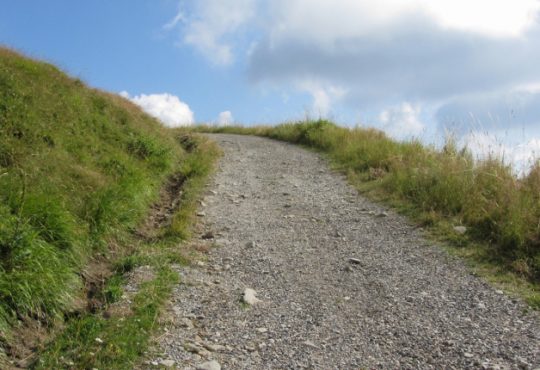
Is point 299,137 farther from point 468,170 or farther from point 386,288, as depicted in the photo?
point 386,288

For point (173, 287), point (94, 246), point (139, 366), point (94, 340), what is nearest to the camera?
point (139, 366)

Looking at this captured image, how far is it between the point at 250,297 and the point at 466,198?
448 cm

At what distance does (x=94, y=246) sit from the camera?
617cm

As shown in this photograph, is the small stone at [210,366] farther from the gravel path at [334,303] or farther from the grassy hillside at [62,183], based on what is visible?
the grassy hillside at [62,183]

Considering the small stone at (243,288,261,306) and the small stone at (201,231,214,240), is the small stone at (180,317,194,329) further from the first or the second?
the small stone at (201,231,214,240)

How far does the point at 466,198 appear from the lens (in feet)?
26.8

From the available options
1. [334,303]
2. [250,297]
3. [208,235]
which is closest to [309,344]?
[334,303]

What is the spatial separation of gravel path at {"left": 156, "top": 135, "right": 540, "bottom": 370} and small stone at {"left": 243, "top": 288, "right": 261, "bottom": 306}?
62 mm

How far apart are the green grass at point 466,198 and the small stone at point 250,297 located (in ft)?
9.03

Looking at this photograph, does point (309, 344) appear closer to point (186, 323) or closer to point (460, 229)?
point (186, 323)

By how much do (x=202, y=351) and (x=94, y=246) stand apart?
2.56 m

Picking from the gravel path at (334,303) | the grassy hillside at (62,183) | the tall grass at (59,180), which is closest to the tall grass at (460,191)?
the gravel path at (334,303)

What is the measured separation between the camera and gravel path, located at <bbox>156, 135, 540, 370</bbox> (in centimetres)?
425

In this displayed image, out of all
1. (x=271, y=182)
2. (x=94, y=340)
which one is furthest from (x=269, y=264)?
(x=271, y=182)
